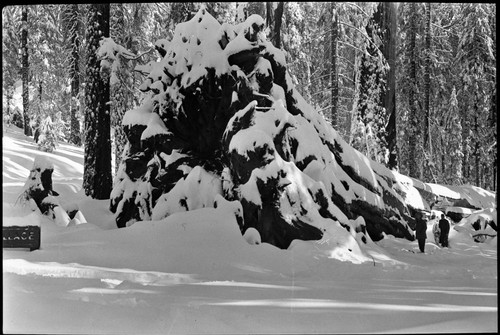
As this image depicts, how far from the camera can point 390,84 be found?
14.2m

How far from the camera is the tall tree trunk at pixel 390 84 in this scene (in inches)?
547

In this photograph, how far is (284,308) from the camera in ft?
19.0

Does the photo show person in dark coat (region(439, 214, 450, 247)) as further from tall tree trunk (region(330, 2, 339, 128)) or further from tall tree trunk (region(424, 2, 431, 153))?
tall tree trunk (region(330, 2, 339, 128))

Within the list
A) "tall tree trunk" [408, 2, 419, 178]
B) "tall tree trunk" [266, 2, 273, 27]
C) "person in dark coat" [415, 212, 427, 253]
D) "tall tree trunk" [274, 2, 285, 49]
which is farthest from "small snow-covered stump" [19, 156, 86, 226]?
"tall tree trunk" [408, 2, 419, 178]

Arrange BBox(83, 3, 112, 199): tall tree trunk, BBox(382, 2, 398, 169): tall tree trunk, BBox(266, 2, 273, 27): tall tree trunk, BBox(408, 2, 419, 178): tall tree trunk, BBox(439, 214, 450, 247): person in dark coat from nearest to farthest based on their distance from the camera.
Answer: BBox(439, 214, 450, 247): person in dark coat < BBox(83, 3, 112, 199): tall tree trunk < BBox(382, 2, 398, 169): tall tree trunk < BBox(266, 2, 273, 27): tall tree trunk < BBox(408, 2, 419, 178): tall tree trunk

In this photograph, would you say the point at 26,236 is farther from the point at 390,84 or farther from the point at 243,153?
the point at 390,84

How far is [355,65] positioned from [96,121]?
26.3ft

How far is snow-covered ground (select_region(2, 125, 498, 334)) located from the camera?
204 inches

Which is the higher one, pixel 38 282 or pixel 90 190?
pixel 90 190

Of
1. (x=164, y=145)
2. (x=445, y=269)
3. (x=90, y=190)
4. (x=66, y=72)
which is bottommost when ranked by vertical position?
(x=445, y=269)

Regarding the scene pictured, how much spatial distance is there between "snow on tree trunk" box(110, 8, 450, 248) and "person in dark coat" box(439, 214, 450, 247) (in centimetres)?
76

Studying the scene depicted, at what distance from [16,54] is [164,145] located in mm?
13895

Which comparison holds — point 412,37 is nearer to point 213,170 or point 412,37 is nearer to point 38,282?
point 213,170

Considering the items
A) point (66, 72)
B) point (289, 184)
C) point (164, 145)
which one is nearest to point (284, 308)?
point (289, 184)
